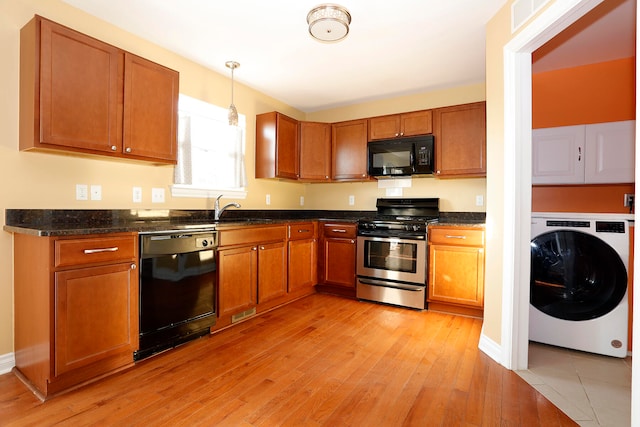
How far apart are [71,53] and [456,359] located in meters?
3.18

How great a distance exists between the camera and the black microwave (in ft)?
11.4

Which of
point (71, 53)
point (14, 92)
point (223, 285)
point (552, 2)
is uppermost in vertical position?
point (552, 2)

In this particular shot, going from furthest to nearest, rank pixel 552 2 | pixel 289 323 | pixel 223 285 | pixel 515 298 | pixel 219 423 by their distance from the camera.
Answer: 1. pixel 289 323
2. pixel 223 285
3. pixel 515 298
4. pixel 552 2
5. pixel 219 423

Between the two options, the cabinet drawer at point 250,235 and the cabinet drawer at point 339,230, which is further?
the cabinet drawer at point 339,230

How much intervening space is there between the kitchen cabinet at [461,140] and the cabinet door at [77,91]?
297 cm

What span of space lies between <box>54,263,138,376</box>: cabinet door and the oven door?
2.26 meters

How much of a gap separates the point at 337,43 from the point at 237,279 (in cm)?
220

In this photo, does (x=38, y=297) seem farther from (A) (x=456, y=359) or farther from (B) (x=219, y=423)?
(A) (x=456, y=359)

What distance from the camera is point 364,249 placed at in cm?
354

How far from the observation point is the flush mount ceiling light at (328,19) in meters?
2.15

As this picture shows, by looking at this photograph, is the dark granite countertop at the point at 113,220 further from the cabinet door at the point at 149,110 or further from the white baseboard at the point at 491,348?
the white baseboard at the point at 491,348

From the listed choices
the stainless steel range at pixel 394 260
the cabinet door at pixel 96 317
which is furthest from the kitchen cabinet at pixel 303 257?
the cabinet door at pixel 96 317

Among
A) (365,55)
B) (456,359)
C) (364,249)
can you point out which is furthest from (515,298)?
(365,55)

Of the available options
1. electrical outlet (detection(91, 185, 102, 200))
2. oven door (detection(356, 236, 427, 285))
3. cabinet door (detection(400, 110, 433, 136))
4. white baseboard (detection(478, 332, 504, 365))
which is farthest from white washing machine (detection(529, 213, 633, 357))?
electrical outlet (detection(91, 185, 102, 200))
